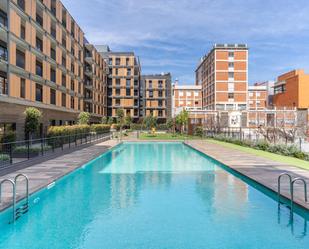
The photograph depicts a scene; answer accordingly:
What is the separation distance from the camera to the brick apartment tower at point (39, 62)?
68.8 ft

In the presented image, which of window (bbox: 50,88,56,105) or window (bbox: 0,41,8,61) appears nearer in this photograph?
window (bbox: 0,41,8,61)

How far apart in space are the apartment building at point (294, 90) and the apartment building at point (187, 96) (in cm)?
2324

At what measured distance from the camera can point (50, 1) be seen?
29.1 metres

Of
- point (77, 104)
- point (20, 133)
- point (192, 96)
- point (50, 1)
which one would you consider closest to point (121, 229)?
point (20, 133)

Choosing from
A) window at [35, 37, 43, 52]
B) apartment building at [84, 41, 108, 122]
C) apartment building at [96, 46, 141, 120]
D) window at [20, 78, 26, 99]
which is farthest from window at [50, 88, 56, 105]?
apartment building at [96, 46, 141, 120]

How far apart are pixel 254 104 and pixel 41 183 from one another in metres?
78.4

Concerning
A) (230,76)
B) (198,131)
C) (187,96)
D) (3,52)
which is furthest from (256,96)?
(3,52)

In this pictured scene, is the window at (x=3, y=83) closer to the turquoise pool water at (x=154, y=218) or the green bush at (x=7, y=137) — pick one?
the green bush at (x=7, y=137)

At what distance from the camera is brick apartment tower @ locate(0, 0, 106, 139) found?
2098 centimetres

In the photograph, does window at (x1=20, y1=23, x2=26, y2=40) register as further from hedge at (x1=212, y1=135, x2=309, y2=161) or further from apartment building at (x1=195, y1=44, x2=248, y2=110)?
apartment building at (x1=195, y1=44, x2=248, y2=110)

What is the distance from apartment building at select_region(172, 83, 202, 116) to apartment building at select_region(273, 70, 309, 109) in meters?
23.2

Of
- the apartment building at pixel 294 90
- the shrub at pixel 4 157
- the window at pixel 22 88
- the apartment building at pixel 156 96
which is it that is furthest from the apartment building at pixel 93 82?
the apartment building at pixel 294 90

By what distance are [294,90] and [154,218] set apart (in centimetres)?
6646

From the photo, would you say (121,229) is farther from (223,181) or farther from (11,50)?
(11,50)
